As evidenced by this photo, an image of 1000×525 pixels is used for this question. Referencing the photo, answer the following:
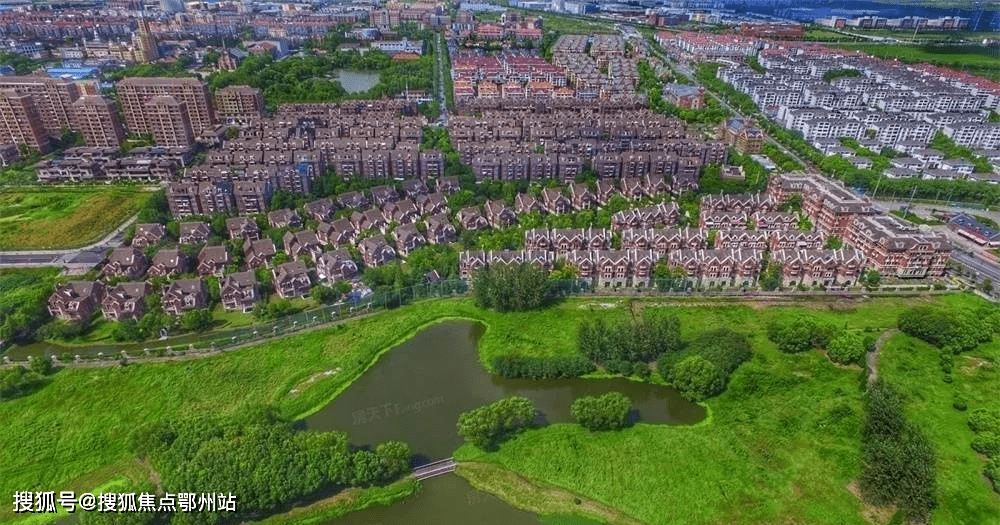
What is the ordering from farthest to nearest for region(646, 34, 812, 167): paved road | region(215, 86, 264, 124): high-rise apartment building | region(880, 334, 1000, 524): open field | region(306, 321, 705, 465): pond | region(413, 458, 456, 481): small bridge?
region(215, 86, 264, 124): high-rise apartment building, region(646, 34, 812, 167): paved road, region(306, 321, 705, 465): pond, region(413, 458, 456, 481): small bridge, region(880, 334, 1000, 524): open field

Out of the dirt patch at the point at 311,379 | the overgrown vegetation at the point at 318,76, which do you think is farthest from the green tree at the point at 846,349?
the overgrown vegetation at the point at 318,76

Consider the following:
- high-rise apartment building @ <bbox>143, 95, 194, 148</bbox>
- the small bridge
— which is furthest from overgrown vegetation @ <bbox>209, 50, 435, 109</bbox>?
the small bridge

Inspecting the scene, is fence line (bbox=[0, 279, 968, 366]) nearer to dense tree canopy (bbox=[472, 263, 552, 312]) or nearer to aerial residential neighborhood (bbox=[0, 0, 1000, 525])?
aerial residential neighborhood (bbox=[0, 0, 1000, 525])

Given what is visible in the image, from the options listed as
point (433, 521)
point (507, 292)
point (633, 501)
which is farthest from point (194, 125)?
point (633, 501)

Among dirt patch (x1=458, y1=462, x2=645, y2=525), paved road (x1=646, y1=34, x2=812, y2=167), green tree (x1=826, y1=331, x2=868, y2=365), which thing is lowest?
dirt patch (x1=458, y1=462, x2=645, y2=525)

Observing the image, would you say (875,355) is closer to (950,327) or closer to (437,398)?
(950,327)
